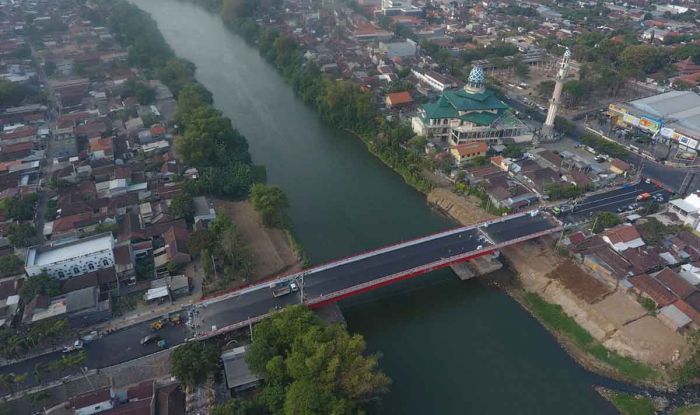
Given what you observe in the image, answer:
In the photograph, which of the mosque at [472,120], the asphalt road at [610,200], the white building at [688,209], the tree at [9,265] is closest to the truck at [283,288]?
the tree at [9,265]

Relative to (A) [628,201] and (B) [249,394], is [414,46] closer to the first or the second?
(A) [628,201]

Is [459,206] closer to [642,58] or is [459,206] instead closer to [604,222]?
[604,222]

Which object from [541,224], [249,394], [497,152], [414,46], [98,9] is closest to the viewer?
[249,394]

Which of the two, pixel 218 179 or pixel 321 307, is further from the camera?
pixel 218 179

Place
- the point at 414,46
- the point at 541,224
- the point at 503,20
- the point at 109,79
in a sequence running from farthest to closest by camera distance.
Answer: the point at 503,20 → the point at 414,46 → the point at 109,79 → the point at 541,224

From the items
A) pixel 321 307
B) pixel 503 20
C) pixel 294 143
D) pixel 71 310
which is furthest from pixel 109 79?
pixel 503 20

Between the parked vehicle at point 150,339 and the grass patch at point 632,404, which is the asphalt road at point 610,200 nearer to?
the grass patch at point 632,404

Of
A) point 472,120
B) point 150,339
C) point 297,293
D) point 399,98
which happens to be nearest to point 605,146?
point 472,120
